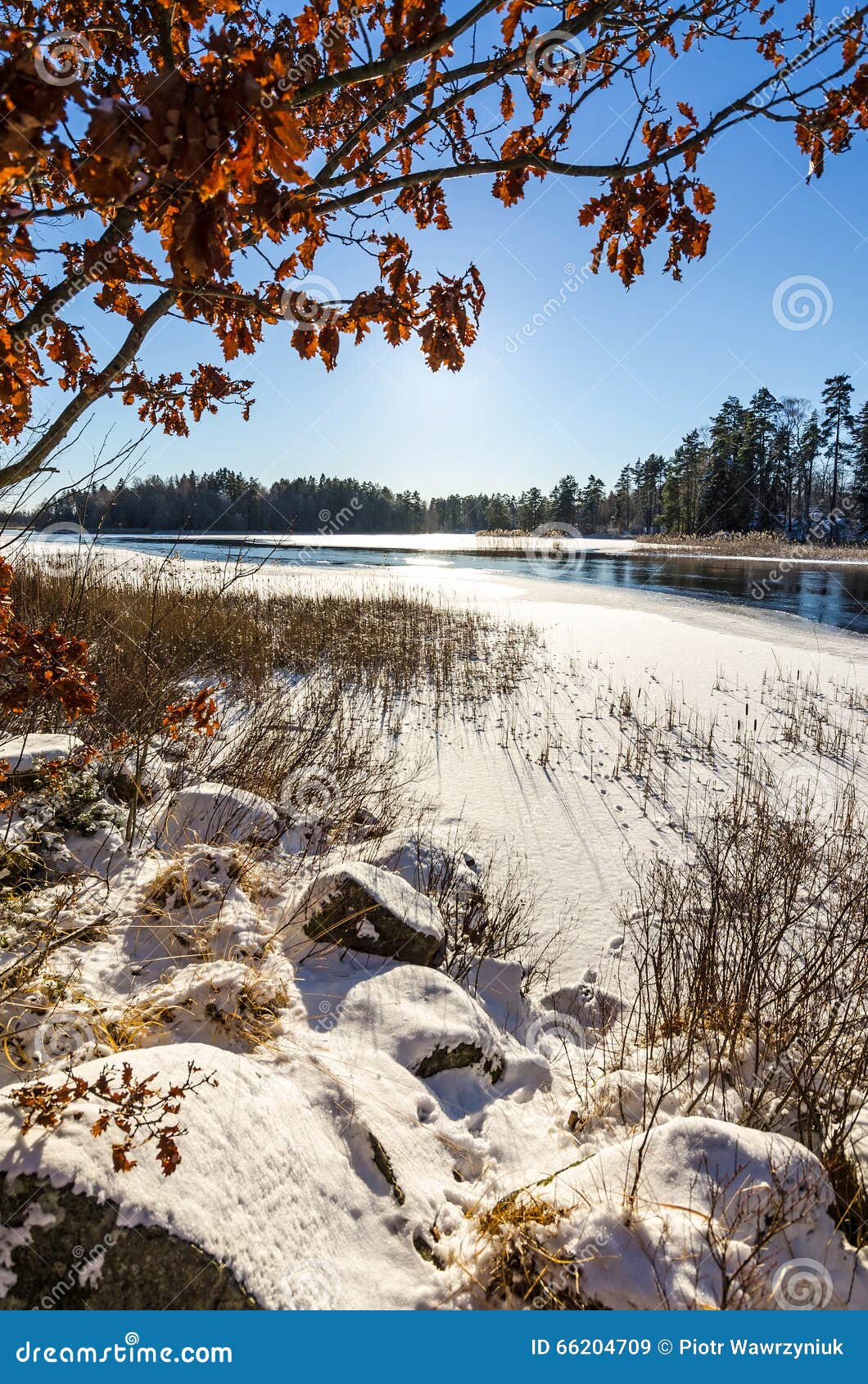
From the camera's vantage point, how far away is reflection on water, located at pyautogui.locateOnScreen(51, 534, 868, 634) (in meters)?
19.7

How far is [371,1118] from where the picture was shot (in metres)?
2.05

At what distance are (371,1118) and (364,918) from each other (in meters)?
1.01

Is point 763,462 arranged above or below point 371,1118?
above

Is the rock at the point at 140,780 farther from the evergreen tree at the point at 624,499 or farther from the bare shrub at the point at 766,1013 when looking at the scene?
the evergreen tree at the point at 624,499

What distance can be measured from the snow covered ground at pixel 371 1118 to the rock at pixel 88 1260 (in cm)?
1

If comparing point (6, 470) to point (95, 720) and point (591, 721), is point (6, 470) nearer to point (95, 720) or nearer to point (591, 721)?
point (95, 720)

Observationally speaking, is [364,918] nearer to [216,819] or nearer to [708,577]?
[216,819]

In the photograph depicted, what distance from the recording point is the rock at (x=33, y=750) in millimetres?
3196

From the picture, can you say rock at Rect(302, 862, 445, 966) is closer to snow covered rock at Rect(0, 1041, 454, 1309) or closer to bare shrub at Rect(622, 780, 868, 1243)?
snow covered rock at Rect(0, 1041, 454, 1309)

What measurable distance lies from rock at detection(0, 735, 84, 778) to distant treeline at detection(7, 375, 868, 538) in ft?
22.6

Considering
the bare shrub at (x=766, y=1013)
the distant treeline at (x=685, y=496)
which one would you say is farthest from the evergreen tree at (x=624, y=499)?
the bare shrub at (x=766, y=1013)

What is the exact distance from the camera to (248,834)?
3.82 meters

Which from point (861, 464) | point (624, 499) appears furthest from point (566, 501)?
point (861, 464)

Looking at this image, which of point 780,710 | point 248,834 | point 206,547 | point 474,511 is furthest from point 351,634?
point 474,511
